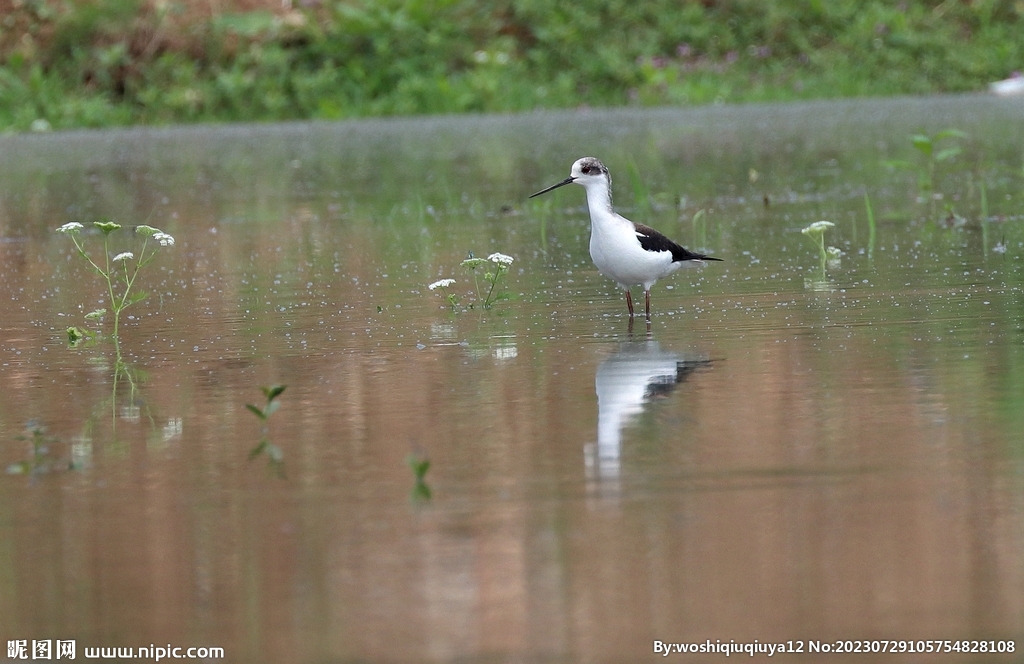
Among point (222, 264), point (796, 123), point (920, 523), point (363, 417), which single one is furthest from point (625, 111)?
point (920, 523)

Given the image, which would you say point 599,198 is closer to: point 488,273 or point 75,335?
point 488,273

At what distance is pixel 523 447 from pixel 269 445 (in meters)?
0.82

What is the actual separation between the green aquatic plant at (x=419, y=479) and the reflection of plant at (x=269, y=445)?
42 cm

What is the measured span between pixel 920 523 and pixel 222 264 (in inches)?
302

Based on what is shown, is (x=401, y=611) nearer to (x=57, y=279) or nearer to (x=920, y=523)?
(x=920, y=523)

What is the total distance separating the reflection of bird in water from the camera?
5.34 m

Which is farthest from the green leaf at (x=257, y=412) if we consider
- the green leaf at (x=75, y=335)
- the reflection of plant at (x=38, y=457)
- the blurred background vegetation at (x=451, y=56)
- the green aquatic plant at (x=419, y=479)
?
the blurred background vegetation at (x=451, y=56)

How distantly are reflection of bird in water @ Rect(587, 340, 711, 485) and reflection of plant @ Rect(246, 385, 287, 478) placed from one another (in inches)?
36.8

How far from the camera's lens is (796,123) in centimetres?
2352

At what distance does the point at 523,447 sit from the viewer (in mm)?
5465

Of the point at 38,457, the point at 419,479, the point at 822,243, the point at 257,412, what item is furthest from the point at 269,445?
the point at 822,243

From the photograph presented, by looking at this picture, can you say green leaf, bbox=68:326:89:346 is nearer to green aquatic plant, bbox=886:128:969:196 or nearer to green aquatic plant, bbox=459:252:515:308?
green aquatic plant, bbox=459:252:515:308

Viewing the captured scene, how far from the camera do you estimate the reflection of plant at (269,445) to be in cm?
536

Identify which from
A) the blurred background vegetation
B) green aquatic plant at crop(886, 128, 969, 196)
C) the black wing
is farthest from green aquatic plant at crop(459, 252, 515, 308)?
the blurred background vegetation
